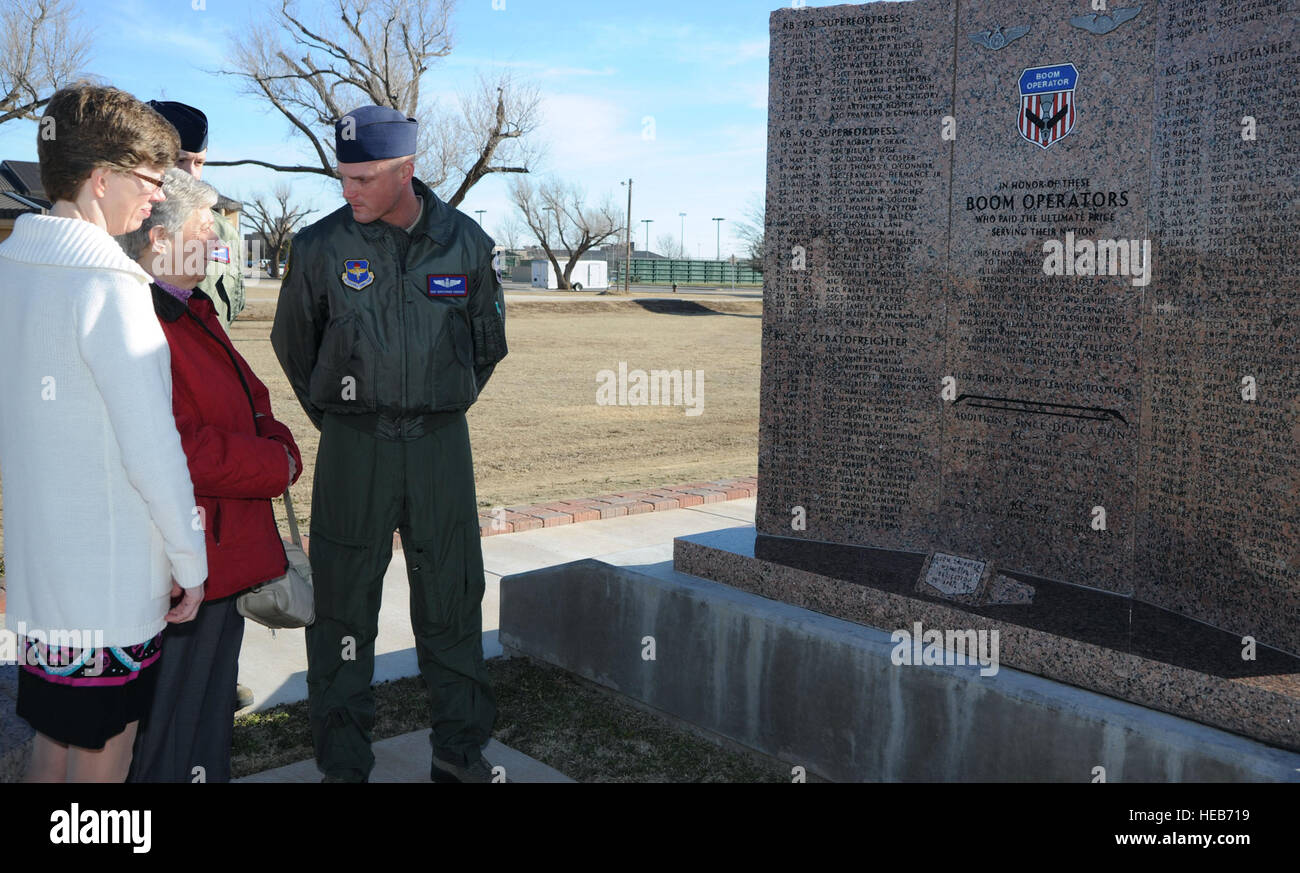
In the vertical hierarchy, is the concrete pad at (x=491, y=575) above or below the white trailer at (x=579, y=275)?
below

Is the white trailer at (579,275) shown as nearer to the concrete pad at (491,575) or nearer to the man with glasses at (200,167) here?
the concrete pad at (491,575)

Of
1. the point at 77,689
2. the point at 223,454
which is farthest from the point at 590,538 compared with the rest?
the point at 77,689

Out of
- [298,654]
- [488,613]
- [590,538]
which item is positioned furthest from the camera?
[590,538]

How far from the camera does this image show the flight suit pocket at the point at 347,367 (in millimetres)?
3381

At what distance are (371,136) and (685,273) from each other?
263 ft

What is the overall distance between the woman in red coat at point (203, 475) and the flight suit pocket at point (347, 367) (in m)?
0.57

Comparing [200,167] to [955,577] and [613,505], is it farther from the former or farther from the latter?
[613,505]

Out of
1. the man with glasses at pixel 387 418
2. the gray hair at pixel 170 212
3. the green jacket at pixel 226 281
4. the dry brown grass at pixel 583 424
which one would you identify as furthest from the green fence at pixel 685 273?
the gray hair at pixel 170 212

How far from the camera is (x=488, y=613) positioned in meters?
5.64

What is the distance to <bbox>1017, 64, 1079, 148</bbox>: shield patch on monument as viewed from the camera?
13.4 feet
